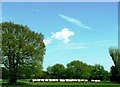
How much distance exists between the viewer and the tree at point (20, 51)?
160ft

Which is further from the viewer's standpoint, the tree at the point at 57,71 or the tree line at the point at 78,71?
the tree line at the point at 78,71

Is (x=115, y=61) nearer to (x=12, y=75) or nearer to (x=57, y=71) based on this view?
(x=12, y=75)

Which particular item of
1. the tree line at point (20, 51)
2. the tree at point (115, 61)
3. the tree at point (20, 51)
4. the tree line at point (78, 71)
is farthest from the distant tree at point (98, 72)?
the tree at point (20, 51)

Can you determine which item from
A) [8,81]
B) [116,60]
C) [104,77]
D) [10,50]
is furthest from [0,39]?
[104,77]

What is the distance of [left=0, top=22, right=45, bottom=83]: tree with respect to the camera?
160 ft

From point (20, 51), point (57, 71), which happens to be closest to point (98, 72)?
point (57, 71)

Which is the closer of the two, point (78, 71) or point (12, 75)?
point (12, 75)

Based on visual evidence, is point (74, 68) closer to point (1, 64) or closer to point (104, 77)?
point (104, 77)

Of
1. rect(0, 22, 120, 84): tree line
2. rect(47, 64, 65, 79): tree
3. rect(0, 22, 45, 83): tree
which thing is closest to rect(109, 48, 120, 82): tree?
rect(0, 22, 120, 84): tree line

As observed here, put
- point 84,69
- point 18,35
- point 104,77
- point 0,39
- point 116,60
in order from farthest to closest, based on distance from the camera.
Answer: point 84,69 < point 104,77 < point 116,60 < point 18,35 < point 0,39

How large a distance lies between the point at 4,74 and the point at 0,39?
18.1ft

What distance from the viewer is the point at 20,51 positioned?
49.2 m

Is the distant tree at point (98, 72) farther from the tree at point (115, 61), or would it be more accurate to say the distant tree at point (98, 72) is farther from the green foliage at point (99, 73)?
the tree at point (115, 61)

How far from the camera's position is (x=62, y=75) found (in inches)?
4048
